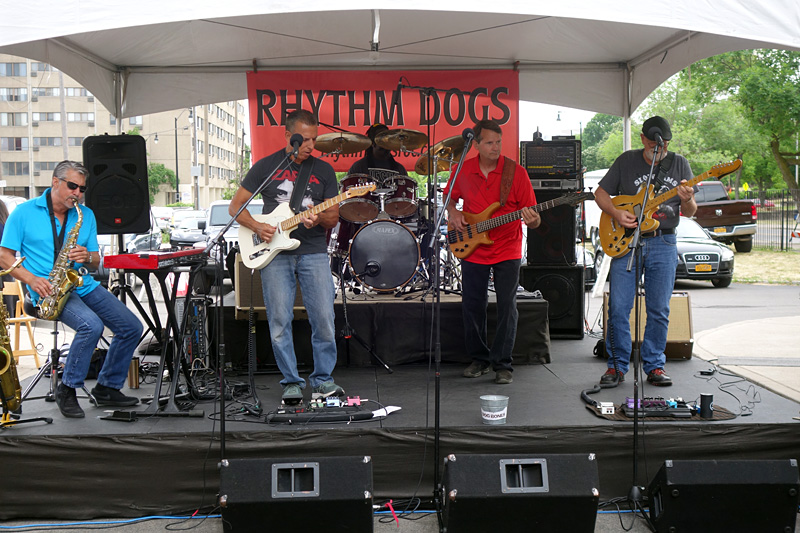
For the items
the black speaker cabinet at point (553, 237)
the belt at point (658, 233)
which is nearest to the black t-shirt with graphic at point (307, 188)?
the belt at point (658, 233)

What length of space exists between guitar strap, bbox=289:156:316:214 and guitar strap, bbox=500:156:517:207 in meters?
1.49

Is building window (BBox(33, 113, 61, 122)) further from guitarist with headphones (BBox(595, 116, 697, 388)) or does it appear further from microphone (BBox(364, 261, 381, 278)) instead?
guitarist with headphones (BBox(595, 116, 697, 388))

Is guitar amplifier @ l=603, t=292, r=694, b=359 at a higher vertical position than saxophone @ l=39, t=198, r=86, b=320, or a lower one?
lower

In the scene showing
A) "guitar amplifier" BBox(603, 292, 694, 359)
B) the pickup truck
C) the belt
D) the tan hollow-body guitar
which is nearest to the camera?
the tan hollow-body guitar

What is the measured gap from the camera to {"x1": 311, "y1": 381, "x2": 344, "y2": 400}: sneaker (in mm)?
4844

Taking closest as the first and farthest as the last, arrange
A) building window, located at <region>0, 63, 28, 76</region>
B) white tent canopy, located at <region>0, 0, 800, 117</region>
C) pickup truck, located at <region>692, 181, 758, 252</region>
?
white tent canopy, located at <region>0, 0, 800, 117</region> → pickup truck, located at <region>692, 181, 758, 252</region> → building window, located at <region>0, 63, 28, 76</region>

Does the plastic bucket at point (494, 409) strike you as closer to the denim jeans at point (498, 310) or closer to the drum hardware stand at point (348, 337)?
the denim jeans at point (498, 310)

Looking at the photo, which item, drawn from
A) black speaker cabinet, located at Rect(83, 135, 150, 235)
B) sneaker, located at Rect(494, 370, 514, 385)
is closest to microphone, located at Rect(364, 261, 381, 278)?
sneaker, located at Rect(494, 370, 514, 385)

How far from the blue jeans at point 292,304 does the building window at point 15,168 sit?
2748 inches

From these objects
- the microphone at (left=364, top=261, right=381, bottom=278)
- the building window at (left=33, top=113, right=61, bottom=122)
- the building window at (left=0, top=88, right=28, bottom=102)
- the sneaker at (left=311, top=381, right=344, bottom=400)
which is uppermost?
the building window at (left=0, top=88, right=28, bottom=102)

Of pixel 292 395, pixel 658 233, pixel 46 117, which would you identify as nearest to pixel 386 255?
pixel 292 395

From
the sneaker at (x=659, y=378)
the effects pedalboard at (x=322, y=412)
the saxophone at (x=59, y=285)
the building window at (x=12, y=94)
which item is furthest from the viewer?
the building window at (x=12, y=94)

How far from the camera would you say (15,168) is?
2584 inches

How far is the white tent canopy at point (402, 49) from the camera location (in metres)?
5.60
